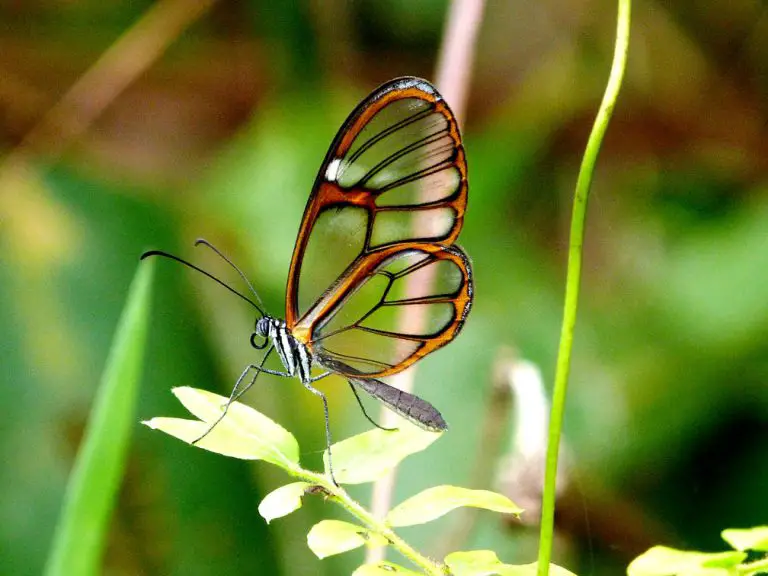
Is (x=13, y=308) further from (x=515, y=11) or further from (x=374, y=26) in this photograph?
(x=515, y=11)

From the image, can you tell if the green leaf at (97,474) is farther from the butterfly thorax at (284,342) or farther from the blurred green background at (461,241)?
the blurred green background at (461,241)

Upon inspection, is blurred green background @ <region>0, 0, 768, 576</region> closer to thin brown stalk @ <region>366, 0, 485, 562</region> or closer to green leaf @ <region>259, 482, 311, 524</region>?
thin brown stalk @ <region>366, 0, 485, 562</region>

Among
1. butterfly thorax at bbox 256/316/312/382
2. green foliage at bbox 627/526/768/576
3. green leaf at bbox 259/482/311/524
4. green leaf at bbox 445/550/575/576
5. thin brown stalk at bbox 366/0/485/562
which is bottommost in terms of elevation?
green foliage at bbox 627/526/768/576

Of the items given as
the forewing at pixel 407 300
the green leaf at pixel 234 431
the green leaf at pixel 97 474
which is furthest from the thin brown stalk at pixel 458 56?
the green leaf at pixel 234 431

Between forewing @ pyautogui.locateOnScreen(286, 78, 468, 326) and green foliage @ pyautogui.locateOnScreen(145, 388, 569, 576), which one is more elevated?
forewing @ pyautogui.locateOnScreen(286, 78, 468, 326)

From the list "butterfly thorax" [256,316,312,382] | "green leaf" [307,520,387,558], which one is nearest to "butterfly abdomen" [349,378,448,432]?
"butterfly thorax" [256,316,312,382]

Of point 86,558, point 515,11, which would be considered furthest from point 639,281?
point 86,558

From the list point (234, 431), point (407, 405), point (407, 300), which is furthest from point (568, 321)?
point (407, 300)

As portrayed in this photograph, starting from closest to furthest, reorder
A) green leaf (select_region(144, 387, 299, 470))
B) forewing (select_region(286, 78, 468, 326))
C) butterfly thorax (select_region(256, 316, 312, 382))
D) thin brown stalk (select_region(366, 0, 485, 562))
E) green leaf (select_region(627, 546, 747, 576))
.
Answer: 1. green leaf (select_region(627, 546, 747, 576))
2. green leaf (select_region(144, 387, 299, 470))
3. forewing (select_region(286, 78, 468, 326))
4. butterfly thorax (select_region(256, 316, 312, 382))
5. thin brown stalk (select_region(366, 0, 485, 562))

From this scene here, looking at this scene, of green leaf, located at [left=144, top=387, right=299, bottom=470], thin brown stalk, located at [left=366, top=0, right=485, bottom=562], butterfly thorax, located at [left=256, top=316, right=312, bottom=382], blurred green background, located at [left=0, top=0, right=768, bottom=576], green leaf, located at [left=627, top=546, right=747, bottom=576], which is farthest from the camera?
blurred green background, located at [left=0, top=0, right=768, bottom=576]
